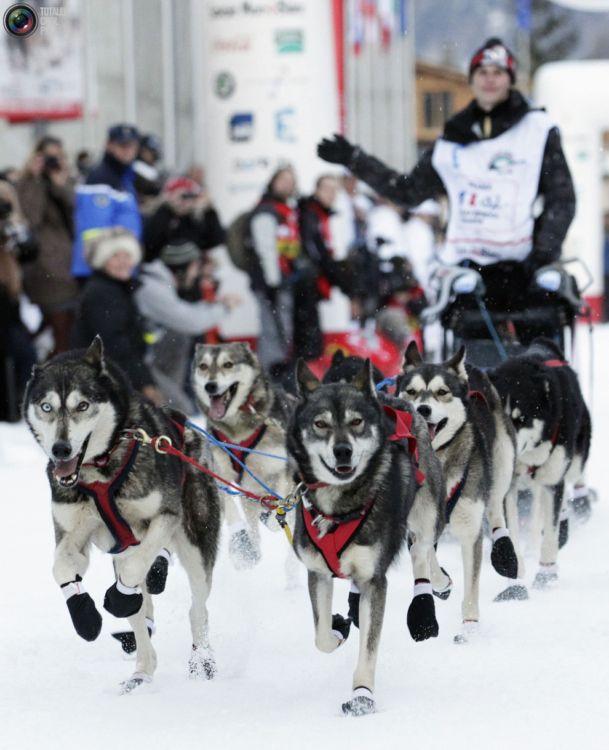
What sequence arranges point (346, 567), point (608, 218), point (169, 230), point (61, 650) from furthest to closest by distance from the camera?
point (608, 218) < point (169, 230) < point (61, 650) < point (346, 567)

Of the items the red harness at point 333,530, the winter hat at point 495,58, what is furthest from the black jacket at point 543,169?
the red harness at point 333,530

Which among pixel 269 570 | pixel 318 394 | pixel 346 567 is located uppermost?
pixel 318 394

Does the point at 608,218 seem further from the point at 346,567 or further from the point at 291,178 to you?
the point at 346,567

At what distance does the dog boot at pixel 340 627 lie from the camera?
3.59 metres

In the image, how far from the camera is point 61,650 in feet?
13.7

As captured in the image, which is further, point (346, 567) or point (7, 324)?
point (7, 324)

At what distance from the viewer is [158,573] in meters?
3.92

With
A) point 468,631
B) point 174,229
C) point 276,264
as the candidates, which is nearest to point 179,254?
point 174,229

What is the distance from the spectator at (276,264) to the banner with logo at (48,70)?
1652 millimetres

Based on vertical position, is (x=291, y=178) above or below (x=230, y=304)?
above

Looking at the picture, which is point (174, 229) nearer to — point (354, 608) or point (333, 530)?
point (354, 608)

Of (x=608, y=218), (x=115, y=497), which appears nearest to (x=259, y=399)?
(x=115, y=497)

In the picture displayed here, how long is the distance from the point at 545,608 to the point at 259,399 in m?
1.45

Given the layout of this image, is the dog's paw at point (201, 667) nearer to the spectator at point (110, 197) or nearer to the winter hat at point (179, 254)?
the spectator at point (110, 197)
